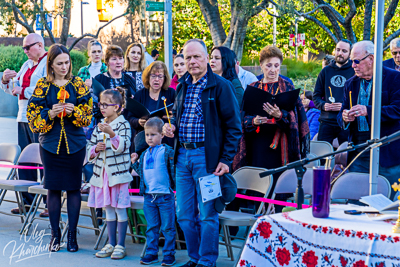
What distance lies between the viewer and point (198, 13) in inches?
1146

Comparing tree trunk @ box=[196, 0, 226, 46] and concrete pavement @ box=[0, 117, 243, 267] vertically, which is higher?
tree trunk @ box=[196, 0, 226, 46]

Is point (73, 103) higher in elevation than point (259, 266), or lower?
higher

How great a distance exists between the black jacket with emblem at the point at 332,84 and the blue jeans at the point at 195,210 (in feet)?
9.60

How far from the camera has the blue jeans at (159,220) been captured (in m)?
4.79

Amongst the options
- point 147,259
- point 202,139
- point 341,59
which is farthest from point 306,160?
point 341,59

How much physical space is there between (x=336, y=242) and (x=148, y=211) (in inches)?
103

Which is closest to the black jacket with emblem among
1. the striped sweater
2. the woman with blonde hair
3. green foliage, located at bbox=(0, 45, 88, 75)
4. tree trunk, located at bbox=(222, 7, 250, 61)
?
the woman with blonde hair

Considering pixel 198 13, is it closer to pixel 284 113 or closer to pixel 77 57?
pixel 77 57

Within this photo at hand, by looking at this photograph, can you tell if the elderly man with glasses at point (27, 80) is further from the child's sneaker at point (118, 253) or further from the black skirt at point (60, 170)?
the child's sneaker at point (118, 253)

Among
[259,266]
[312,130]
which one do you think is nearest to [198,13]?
[312,130]

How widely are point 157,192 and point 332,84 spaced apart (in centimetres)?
322

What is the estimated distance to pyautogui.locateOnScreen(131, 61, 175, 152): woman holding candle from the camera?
579 centimetres

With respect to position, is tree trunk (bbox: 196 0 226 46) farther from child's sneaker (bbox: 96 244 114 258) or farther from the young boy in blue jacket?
child's sneaker (bbox: 96 244 114 258)

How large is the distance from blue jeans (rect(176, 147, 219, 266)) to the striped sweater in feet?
2.59
